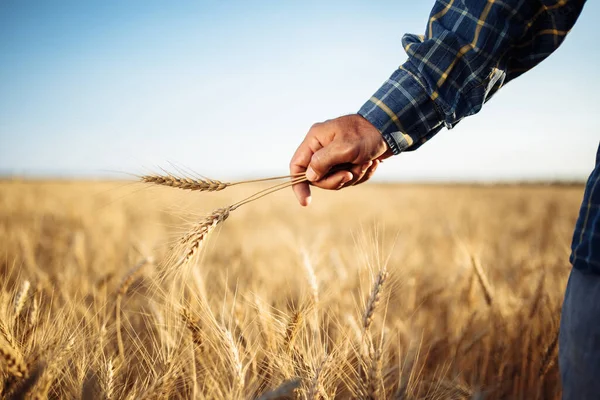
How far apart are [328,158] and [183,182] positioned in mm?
448

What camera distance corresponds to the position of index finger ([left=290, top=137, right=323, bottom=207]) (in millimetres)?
1228

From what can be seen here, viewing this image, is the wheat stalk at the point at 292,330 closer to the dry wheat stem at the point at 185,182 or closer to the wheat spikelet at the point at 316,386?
the wheat spikelet at the point at 316,386

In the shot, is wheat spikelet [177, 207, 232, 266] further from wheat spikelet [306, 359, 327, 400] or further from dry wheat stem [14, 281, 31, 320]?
dry wheat stem [14, 281, 31, 320]

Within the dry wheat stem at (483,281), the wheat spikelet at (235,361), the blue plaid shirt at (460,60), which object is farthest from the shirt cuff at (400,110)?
the dry wheat stem at (483,281)

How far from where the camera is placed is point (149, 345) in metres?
1.91

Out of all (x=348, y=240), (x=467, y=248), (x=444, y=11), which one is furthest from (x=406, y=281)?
(x=348, y=240)

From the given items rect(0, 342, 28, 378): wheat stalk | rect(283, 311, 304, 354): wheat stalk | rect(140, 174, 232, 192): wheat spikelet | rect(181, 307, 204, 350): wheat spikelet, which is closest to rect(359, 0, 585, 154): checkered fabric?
rect(140, 174, 232, 192): wheat spikelet

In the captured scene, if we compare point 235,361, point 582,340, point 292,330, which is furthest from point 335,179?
point 582,340

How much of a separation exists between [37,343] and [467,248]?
199cm

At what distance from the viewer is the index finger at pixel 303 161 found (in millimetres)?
1228

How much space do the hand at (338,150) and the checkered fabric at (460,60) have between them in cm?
5

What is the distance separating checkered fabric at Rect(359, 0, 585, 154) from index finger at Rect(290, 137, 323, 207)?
194 mm

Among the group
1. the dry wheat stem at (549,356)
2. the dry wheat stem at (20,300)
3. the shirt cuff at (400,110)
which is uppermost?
the shirt cuff at (400,110)

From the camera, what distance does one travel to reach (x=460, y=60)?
1.19m
